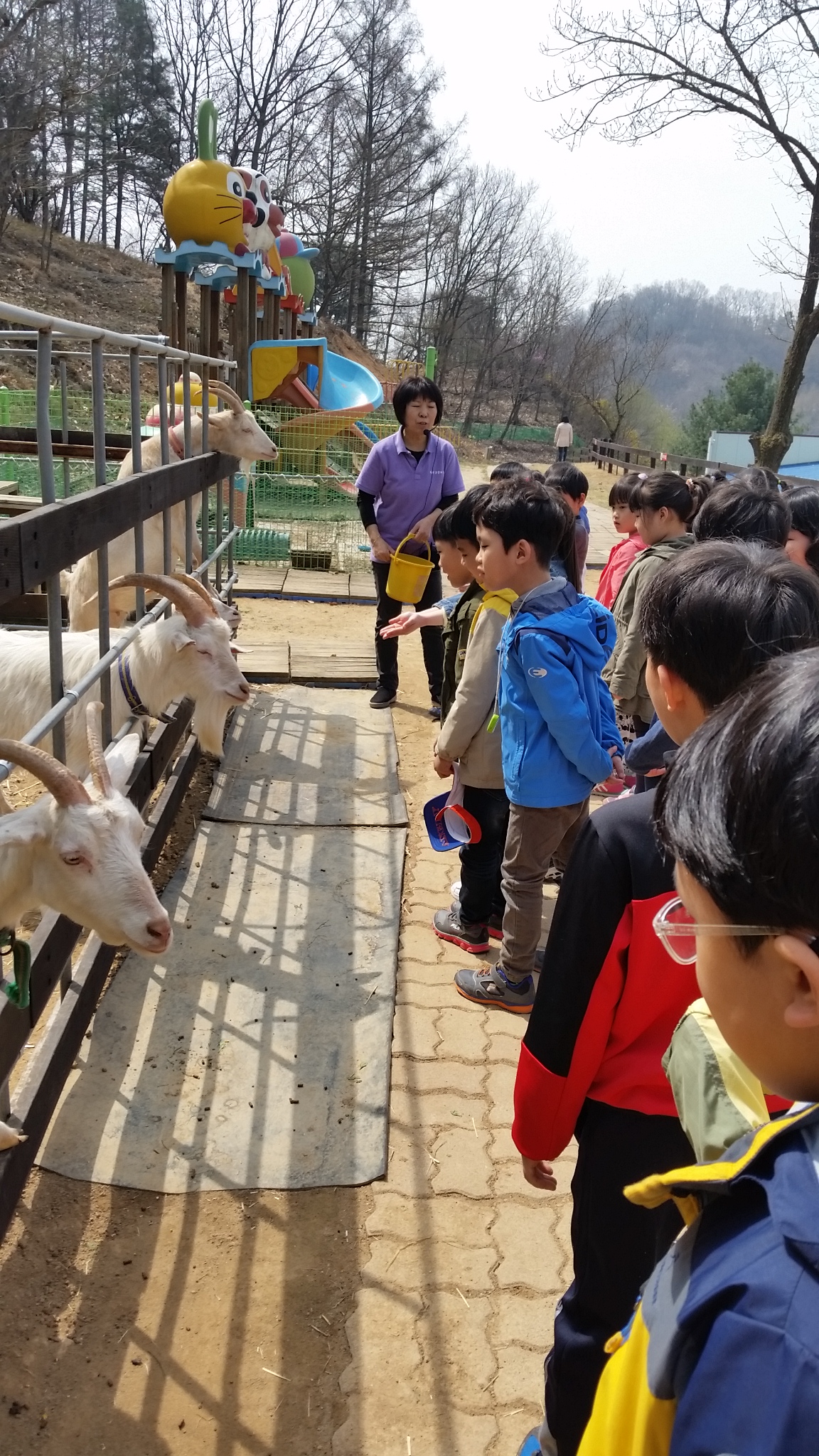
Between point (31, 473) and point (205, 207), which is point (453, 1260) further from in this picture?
point (205, 207)

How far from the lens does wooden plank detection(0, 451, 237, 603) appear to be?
186 cm

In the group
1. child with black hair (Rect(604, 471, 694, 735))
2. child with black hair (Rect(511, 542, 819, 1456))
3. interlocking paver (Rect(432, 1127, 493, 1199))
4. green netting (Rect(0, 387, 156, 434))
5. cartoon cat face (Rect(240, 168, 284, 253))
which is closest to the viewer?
child with black hair (Rect(511, 542, 819, 1456))

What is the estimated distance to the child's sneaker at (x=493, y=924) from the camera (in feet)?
12.2

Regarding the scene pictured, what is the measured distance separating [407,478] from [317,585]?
3564mm

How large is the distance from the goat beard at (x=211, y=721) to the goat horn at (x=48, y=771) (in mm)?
1670

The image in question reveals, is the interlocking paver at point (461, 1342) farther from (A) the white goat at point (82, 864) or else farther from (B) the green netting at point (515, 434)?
(B) the green netting at point (515, 434)

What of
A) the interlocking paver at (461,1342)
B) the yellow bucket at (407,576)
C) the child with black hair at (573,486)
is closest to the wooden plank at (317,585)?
the yellow bucket at (407,576)

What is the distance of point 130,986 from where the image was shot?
3.22 m

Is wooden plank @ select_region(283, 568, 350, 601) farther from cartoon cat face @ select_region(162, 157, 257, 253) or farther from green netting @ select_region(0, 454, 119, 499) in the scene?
cartoon cat face @ select_region(162, 157, 257, 253)

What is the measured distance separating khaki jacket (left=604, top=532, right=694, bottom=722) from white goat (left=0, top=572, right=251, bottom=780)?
154 centimetres

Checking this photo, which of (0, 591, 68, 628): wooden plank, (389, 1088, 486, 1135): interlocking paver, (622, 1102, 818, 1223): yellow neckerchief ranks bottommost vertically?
(389, 1088, 486, 1135): interlocking paver

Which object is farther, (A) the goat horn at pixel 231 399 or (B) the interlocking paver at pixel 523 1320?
(A) the goat horn at pixel 231 399

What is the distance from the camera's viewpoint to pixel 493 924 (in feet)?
12.4

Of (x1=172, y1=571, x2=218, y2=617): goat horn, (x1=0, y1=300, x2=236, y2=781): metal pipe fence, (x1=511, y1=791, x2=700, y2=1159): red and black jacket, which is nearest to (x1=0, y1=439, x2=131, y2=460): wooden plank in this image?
(x1=0, y1=300, x2=236, y2=781): metal pipe fence
